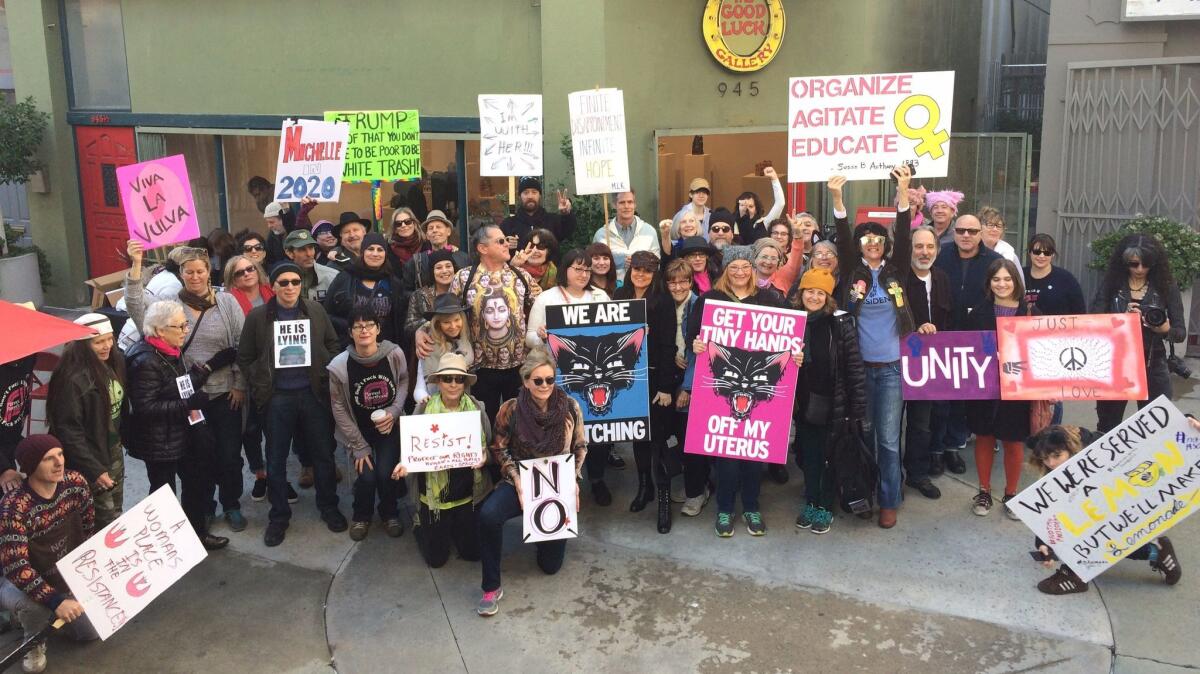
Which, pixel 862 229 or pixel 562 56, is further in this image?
pixel 562 56

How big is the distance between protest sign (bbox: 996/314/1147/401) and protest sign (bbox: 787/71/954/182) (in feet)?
5.68

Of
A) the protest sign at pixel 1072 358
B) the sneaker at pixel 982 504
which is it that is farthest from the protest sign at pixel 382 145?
the sneaker at pixel 982 504

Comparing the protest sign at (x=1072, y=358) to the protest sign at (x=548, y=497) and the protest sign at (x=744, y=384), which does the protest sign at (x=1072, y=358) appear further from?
the protest sign at (x=548, y=497)

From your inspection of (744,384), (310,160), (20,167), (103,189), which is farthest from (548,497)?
(20,167)

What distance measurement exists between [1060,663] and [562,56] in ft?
26.3

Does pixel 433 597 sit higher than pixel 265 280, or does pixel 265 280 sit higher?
pixel 265 280

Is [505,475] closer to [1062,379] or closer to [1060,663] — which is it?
[1060,663]

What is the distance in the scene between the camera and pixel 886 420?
6.80 metres

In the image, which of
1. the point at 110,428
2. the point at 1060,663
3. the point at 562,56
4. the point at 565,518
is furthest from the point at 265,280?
the point at 1060,663

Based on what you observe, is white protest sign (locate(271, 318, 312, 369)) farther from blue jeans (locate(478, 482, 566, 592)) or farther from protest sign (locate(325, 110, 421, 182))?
protest sign (locate(325, 110, 421, 182))

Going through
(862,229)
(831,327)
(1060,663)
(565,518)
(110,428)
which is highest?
(862,229)

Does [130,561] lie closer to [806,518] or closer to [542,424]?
[542,424]

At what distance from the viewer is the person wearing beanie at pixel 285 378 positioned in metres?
6.88

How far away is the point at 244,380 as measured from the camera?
23.1 feet
